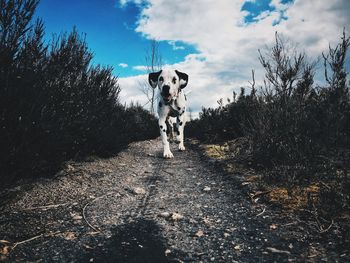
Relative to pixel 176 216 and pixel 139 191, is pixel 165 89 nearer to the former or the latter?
pixel 139 191

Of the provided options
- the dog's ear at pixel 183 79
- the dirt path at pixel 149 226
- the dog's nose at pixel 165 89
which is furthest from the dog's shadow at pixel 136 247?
the dog's ear at pixel 183 79

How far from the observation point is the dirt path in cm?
196

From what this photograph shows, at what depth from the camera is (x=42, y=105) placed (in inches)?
130

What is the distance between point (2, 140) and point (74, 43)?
3.83 meters

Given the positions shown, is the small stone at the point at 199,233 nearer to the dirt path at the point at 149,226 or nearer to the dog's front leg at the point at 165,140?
the dirt path at the point at 149,226

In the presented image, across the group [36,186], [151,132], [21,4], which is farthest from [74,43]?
[151,132]

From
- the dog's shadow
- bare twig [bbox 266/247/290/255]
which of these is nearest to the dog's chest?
the dog's shadow

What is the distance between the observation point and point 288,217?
2.52 metres

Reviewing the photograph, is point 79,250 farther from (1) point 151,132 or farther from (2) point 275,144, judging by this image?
(1) point 151,132

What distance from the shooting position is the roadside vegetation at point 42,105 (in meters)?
2.91

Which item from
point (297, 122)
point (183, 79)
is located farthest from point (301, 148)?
point (183, 79)

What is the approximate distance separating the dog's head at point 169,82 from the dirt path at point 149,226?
3.18m

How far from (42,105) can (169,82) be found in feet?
12.7

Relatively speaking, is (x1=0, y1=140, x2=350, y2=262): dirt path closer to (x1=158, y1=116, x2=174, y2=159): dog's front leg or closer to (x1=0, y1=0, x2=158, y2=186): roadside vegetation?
(x1=0, y1=0, x2=158, y2=186): roadside vegetation
